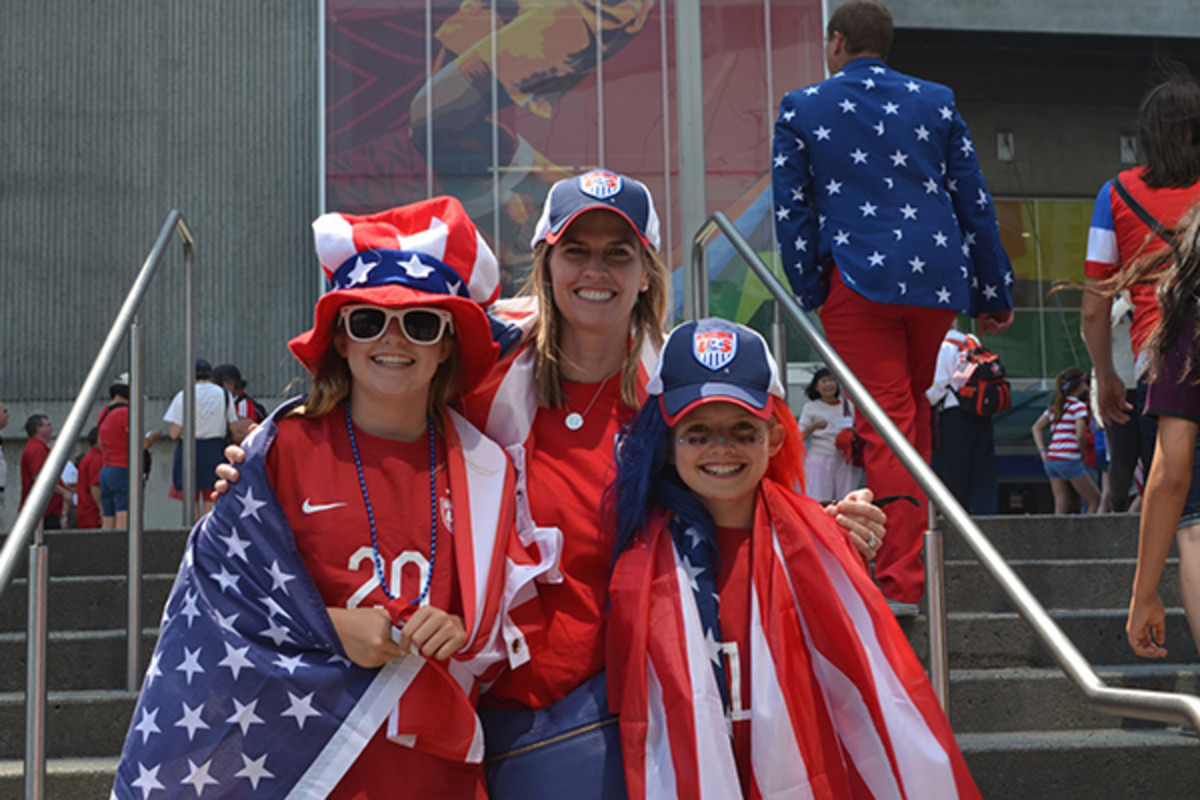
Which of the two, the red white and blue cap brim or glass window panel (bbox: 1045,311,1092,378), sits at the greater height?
glass window panel (bbox: 1045,311,1092,378)

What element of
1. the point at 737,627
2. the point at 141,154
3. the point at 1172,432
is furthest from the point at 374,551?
the point at 141,154

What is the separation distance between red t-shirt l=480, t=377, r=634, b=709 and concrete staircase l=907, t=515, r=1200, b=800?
154cm

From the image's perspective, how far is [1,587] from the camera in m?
2.63

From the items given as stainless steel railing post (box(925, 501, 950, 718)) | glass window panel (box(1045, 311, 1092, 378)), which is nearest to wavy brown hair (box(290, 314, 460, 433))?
stainless steel railing post (box(925, 501, 950, 718))

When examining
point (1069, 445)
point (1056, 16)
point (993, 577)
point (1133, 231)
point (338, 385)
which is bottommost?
point (993, 577)

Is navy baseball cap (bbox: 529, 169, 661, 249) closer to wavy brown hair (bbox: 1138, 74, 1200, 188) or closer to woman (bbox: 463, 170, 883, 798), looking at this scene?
woman (bbox: 463, 170, 883, 798)

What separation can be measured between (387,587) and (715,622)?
576mm

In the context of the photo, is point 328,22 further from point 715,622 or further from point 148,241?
point 715,622

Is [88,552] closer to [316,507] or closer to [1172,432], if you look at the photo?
[316,507]

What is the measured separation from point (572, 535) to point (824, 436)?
544 cm

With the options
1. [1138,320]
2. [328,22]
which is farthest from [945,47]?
[1138,320]

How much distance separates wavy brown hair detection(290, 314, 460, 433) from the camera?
259 cm

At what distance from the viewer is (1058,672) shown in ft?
13.3

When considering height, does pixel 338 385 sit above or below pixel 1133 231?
below
